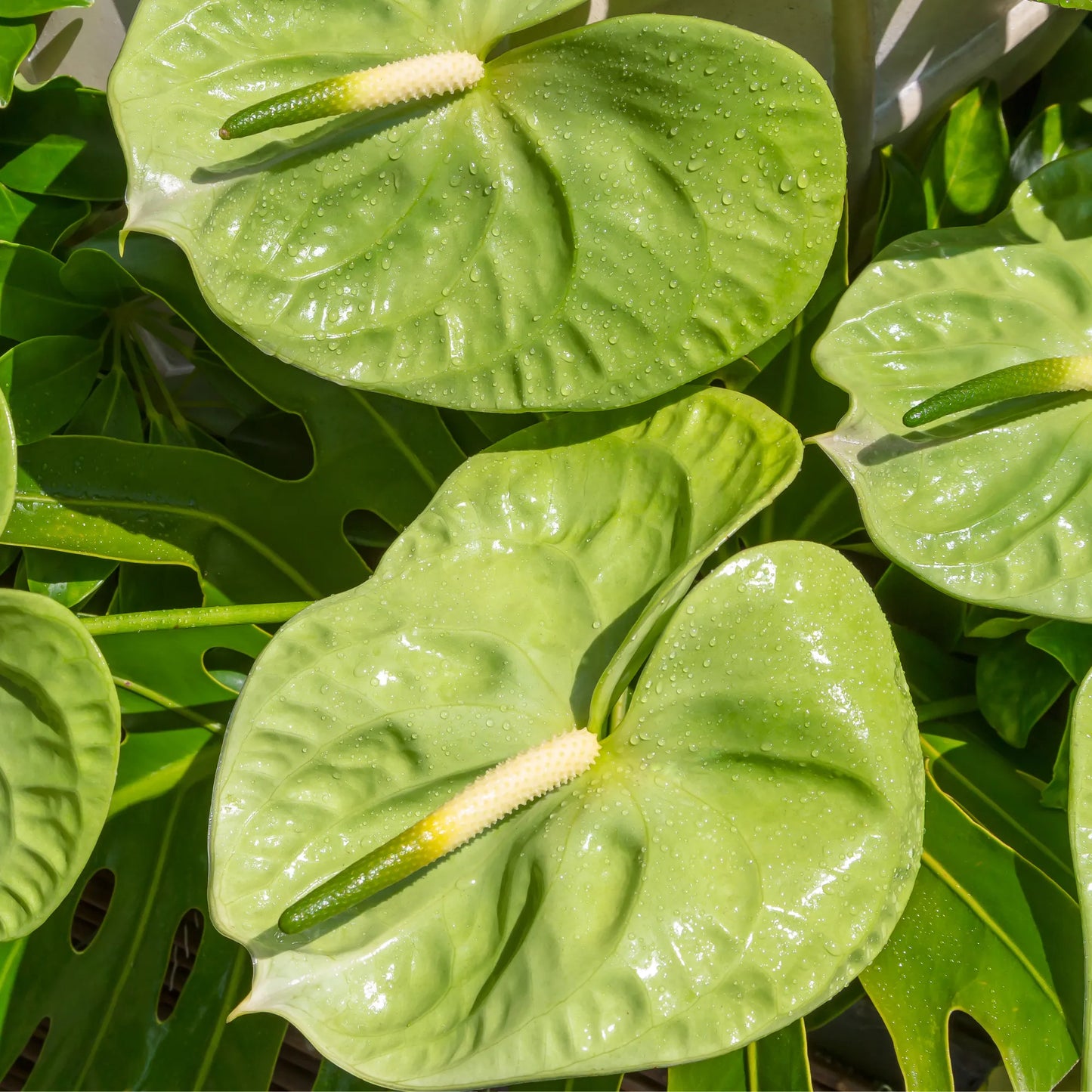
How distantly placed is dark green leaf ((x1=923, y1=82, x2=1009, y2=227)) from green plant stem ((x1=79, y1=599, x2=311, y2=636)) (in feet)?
2.33

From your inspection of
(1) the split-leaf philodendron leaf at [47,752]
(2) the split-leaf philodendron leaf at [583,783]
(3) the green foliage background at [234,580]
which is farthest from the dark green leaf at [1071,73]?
(1) the split-leaf philodendron leaf at [47,752]

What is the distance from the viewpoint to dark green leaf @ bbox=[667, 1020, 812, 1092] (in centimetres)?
74

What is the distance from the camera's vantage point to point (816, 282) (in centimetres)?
59

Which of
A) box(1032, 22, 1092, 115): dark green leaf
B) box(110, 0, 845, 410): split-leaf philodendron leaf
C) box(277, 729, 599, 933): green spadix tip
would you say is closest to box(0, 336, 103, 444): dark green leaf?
box(110, 0, 845, 410): split-leaf philodendron leaf

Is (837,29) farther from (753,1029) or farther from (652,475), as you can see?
(753,1029)

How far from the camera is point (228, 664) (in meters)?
0.89

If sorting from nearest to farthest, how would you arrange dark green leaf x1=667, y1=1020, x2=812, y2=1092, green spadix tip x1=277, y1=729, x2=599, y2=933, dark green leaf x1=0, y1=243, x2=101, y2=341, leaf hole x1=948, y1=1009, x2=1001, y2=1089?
green spadix tip x1=277, y1=729, x2=599, y2=933
dark green leaf x1=667, y1=1020, x2=812, y2=1092
dark green leaf x1=0, y1=243, x2=101, y2=341
leaf hole x1=948, y1=1009, x2=1001, y2=1089

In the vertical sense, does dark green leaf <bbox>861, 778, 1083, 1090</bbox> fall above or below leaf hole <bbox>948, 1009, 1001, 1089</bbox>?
above

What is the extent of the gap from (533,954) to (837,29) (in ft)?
2.52

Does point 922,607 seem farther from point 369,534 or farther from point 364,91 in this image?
point 364,91

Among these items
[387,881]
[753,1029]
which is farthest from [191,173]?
[753,1029]

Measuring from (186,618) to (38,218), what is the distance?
0.49 metres

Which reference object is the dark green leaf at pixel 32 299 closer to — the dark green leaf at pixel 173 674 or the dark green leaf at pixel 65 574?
the dark green leaf at pixel 65 574

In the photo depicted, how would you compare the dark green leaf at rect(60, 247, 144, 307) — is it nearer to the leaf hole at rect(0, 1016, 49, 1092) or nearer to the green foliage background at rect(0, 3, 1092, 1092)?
the green foliage background at rect(0, 3, 1092, 1092)
